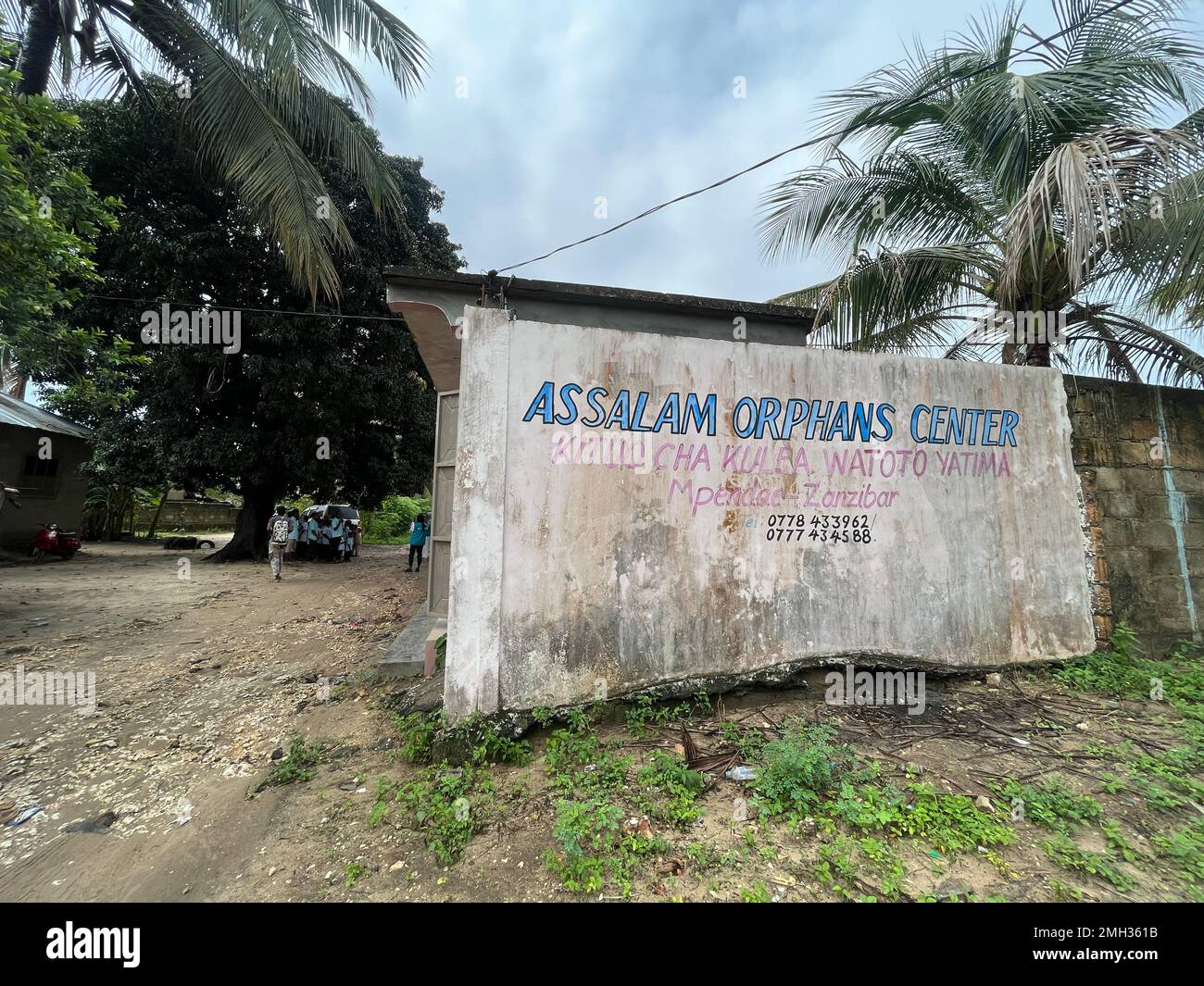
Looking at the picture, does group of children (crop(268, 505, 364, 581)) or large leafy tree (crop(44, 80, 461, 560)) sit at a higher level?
large leafy tree (crop(44, 80, 461, 560))

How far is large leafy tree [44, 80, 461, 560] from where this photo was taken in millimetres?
9664

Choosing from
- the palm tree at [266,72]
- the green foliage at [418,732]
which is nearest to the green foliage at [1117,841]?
the green foliage at [418,732]

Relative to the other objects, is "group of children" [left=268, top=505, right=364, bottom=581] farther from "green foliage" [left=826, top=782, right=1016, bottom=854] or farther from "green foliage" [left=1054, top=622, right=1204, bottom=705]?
"green foliage" [left=1054, top=622, right=1204, bottom=705]

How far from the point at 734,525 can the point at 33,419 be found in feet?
56.7

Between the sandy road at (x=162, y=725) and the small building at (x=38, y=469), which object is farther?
the small building at (x=38, y=469)

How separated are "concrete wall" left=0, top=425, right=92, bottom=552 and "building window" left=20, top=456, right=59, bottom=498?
5cm

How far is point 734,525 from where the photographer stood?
3.43m

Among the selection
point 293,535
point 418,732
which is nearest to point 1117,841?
point 418,732

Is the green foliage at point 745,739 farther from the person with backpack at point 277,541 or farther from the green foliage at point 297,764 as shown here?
the person with backpack at point 277,541

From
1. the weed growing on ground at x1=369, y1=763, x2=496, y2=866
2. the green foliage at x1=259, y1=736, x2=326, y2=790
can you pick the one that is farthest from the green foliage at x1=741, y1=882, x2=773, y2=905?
the green foliage at x1=259, y1=736, x2=326, y2=790

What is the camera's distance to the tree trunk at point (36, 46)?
22.5 ft

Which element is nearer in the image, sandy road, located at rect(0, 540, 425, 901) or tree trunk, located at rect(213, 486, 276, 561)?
sandy road, located at rect(0, 540, 425, 901)

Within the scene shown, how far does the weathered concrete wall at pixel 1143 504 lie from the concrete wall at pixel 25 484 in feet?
60.8

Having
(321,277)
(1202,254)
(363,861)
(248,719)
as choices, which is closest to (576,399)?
(363,861)
